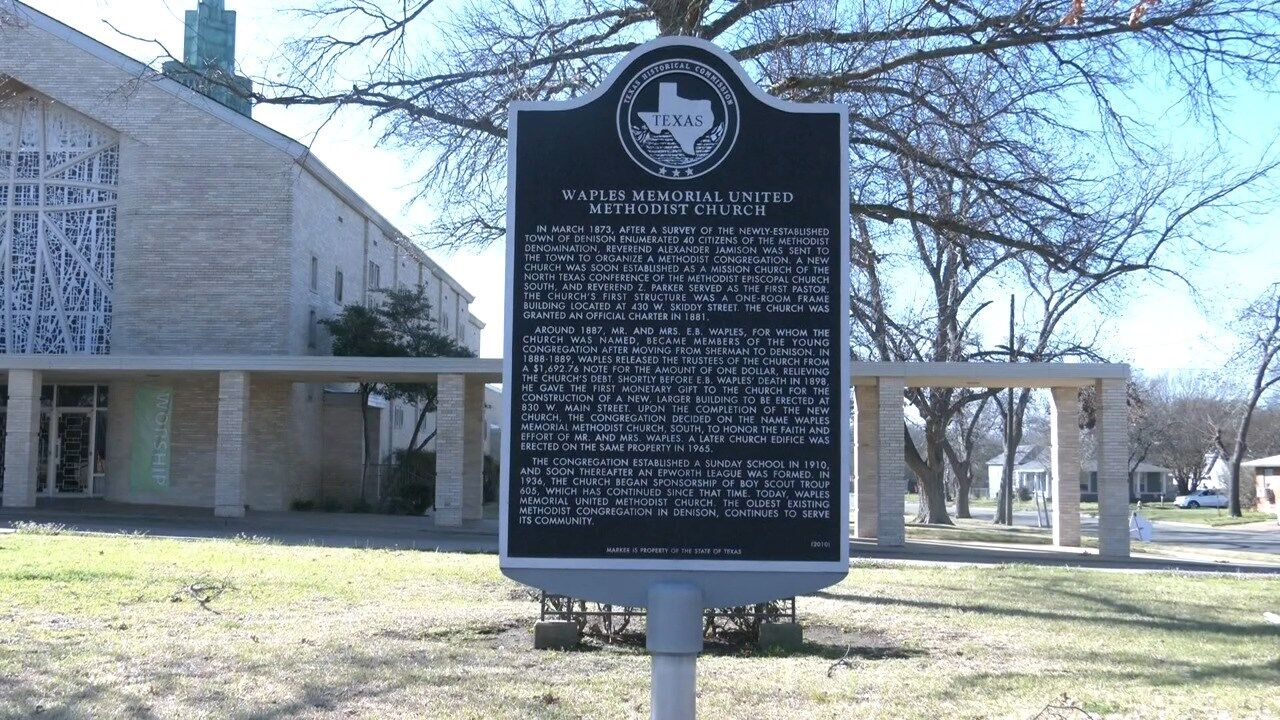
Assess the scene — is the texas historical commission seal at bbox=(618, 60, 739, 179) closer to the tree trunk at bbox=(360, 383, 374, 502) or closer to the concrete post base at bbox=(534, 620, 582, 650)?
the concrete post base at bbox=(534, 620, 582, 650)

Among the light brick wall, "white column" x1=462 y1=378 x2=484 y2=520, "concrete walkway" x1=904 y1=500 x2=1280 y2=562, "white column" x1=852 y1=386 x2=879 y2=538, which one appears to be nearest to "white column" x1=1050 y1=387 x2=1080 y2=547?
"white column" x1=852 y1=386 x2=879 y2=538

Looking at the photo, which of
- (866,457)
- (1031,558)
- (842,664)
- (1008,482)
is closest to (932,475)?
(1008,482)

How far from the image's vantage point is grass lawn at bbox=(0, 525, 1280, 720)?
657 centimetres

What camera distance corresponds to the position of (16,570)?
1256cm

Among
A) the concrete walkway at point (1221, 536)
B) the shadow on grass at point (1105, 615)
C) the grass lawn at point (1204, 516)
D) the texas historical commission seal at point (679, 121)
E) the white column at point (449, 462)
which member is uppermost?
the texas historical commission seal at point (679, 121)

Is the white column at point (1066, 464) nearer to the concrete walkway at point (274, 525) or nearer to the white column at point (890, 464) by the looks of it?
the white column at point (890, 464)

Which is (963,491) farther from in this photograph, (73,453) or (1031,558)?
(73,453)

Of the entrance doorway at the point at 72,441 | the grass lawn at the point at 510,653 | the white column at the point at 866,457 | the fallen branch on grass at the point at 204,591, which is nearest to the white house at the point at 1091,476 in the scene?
the white column at the point at 866,457

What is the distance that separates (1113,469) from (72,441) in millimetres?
28358

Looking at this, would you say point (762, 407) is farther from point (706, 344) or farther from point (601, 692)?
point (601, 692)

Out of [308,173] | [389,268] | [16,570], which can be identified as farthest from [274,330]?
[16,570]

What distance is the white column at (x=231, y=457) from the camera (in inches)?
1070

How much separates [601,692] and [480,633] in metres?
2.89

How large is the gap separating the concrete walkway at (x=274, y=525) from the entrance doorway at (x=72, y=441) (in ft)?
4.20
